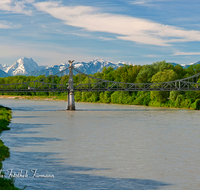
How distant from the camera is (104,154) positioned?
78.2 feet

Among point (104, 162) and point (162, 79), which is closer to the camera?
point (104, 162)

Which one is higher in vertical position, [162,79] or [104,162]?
[162,79]

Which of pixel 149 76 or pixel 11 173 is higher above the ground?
pixel 149 76

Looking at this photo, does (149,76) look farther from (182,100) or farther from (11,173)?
(11,173)

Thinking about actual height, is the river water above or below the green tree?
below

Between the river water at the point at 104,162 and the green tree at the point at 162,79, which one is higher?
the green tree at the point at 162,79

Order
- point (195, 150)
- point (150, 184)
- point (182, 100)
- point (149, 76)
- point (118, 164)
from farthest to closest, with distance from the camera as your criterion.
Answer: point (149, 76) → point (182, 100) → point (195, 150) → point (118, 164) → point (150, 184)

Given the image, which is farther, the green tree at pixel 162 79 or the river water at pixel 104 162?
the green tree at pixel 162 79

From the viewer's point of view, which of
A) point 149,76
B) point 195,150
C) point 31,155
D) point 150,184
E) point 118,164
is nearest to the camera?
point 150,184

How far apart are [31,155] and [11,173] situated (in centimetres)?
533

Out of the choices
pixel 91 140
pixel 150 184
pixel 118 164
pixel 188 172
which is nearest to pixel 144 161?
pixel 118 164

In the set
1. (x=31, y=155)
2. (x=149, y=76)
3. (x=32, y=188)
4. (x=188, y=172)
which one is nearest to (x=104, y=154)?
(x=31, y=155)

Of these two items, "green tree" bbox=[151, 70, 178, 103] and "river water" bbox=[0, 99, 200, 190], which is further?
"green tree" bbox=[151, 70, 178, 103]

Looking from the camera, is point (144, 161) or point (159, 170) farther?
point (144, 161)
